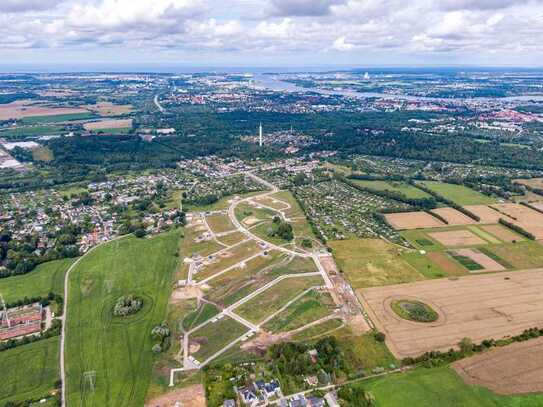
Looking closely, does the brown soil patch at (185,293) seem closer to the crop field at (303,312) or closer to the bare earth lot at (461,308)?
the crop field at (303,312)

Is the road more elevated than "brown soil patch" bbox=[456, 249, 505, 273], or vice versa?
"brown soil patch" bbox=[456, 249, 505, 273]

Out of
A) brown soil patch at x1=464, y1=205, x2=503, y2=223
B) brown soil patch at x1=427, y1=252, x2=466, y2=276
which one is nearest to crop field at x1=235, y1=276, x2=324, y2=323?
brown soil patch at x1=427, y1=252, x2=466, y2=276

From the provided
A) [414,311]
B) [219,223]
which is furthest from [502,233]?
[219,223]

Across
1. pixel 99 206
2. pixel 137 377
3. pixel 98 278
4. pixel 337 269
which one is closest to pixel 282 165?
pixel 99 206

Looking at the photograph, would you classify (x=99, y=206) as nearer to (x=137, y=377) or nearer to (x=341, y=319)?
(x=137, y=377)

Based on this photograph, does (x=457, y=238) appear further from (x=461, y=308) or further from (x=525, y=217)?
(x=461, y=308)

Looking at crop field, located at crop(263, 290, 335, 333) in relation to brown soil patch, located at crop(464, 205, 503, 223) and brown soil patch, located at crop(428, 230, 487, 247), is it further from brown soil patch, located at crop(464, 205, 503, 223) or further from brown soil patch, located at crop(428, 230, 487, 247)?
brown soil patch, located at crop(464, 205, 503, 223)
